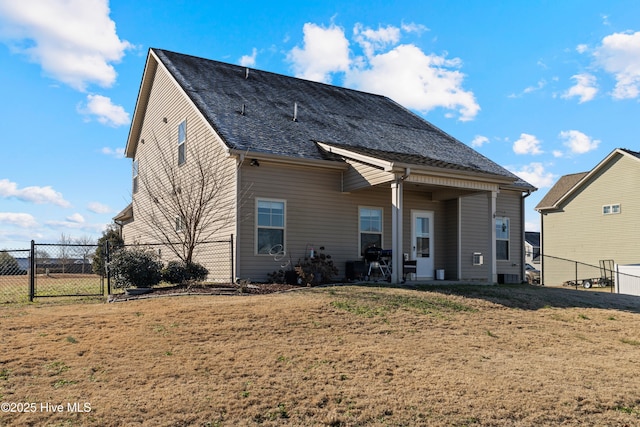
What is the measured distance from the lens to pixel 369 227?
15195 millimetres

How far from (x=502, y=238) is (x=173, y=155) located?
11247 millimetres

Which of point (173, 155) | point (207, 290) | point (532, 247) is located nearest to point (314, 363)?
point (207, 290)

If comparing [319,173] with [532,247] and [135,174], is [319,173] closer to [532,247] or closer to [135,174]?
[135,174]

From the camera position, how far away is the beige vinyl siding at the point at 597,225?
25.9 m

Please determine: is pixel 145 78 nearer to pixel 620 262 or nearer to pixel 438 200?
pixel 438 200

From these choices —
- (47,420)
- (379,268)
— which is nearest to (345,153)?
(379,268)

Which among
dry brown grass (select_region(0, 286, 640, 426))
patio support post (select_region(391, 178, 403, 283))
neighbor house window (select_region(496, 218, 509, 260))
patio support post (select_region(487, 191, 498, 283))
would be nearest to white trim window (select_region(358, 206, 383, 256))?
patio support post (select_region(391, 178, 403, 283))

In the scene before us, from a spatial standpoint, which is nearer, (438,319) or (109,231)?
(438,319)

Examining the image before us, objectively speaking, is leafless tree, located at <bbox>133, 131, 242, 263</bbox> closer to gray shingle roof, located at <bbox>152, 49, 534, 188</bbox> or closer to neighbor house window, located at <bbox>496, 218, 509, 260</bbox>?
gray shingle roof, located at <bbox>152, 49, 534, 188</bbox>

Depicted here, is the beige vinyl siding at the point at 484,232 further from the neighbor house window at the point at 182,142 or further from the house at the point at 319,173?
the neighbor house window at the point at 182,142

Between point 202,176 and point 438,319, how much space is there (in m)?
7.75

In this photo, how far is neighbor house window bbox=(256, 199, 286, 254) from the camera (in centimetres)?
1358

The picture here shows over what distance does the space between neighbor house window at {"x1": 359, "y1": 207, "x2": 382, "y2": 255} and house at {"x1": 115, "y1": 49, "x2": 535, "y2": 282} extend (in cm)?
3

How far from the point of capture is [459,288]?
1298cm
